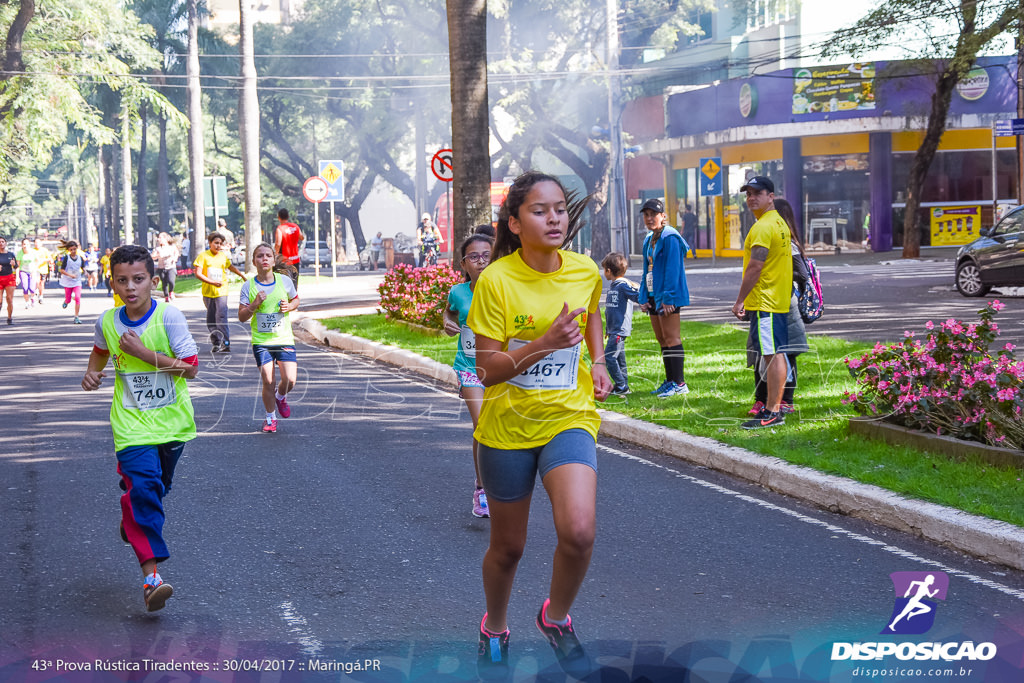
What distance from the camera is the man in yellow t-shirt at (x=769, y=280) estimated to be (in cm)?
884

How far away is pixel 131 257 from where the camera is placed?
18.2 feet

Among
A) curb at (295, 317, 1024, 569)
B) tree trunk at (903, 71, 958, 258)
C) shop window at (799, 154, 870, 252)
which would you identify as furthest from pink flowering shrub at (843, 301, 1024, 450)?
shop window at (799, 154, 870, 252)

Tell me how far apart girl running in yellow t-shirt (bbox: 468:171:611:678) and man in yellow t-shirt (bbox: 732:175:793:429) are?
4.75 m

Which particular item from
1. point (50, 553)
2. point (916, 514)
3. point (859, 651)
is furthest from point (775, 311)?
point (50, 553)

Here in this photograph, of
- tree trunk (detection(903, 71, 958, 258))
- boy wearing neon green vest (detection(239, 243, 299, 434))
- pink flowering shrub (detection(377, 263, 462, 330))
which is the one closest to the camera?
boy wearing neon green vest (detection(239, 243, 299, 434))

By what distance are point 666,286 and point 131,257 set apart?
619 cm

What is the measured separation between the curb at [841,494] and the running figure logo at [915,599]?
15.5 inches

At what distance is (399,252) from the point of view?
46.9m

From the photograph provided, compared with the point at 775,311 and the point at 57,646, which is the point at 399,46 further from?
the point at 57,646

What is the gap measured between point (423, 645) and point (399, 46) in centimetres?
5090

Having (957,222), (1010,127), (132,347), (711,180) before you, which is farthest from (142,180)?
(132,347)

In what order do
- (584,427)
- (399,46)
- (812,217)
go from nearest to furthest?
(584,427), (812,217), (399,46)

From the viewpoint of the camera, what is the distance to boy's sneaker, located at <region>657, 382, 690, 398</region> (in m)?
11.0

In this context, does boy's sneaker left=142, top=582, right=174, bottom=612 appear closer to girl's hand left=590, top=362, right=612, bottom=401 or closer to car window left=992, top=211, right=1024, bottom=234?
girl's hand left=590, top=362, right=612, bottom=401
